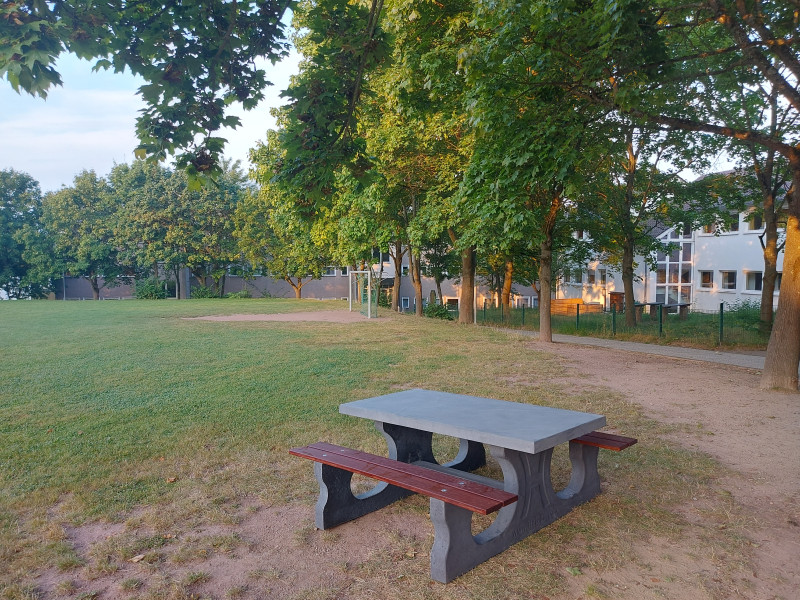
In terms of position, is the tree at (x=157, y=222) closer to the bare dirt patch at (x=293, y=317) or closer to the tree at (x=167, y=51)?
the bare dirt patch at (x=293, y=317)

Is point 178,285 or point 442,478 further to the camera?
point 178,285

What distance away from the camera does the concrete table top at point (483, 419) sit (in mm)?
3801

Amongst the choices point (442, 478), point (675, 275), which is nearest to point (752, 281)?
point (675, 275)

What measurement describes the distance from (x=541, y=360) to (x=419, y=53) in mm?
6397

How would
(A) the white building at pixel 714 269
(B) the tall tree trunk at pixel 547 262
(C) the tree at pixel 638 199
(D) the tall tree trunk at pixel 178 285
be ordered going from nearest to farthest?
(B) the tall tree trunk at pixel 547 262 → (C) the tree at pixel 638 199 → (A) the white building at pixel 714 269 → (D) the tall tree trunk at pixel 178 285

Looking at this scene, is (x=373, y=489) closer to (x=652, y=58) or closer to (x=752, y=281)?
(x=652, y=58)

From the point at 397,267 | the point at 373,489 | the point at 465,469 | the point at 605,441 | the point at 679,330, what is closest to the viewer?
the point at 605,441

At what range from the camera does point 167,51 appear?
5.50 metres

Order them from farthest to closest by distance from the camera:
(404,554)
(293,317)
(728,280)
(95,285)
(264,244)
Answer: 1. (95,285)
2. (264,244)
3. (728,280)
4. (293,317)
5. (404,554)

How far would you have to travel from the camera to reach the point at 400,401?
16.3ft

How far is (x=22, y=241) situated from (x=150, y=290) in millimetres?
8637

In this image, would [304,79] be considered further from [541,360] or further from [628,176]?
[628,176]

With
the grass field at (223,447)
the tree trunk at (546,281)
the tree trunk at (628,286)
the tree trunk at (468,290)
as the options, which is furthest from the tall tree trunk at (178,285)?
the tree trunk at (546,281)

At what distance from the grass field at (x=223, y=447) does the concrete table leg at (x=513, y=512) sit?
0.30 feet
